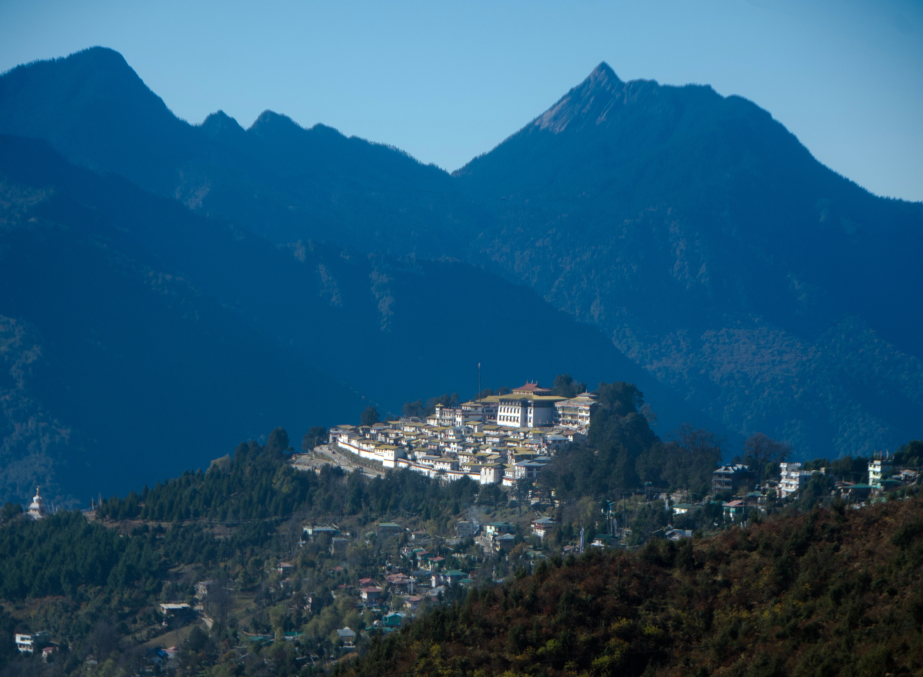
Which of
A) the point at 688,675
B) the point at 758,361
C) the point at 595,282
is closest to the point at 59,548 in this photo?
the point at 688,675

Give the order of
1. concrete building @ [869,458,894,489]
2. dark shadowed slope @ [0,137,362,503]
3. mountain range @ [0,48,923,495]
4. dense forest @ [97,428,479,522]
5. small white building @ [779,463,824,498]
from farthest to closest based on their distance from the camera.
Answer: mountain range @ [0,48,923,495] → dark shadowed slope @ [0,137,362,503] → dense forest @ [97,428,479,522] → small white building @ [779,463,824,498] → concrete building @ [869,458,894,489]

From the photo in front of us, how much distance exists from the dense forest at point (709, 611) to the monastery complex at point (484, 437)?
3089 centimetres

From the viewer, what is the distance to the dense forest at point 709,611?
2038cm

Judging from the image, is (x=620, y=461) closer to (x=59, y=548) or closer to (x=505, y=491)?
(x=505, y=491)

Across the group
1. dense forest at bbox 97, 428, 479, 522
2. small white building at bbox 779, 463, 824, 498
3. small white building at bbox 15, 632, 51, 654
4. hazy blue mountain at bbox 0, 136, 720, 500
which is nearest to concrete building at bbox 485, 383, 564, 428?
dense forest at bbox 97, 428, 479, 522

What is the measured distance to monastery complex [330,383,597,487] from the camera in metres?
58.2

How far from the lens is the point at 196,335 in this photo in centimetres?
14888

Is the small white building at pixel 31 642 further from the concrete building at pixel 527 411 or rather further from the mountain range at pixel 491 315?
the mountain range at pixel 491 315

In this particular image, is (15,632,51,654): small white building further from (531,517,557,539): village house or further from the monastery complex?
(531,517,557,539): village house

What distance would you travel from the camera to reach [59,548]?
56.8 meters

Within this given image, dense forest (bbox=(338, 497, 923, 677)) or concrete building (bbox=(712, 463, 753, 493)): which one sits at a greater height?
concrete building (bbox=(712, 463, 753, 493))

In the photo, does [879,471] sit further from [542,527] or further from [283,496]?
[283,496]

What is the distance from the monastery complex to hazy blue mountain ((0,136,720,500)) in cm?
4823

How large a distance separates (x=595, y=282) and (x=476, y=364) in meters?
36.3
